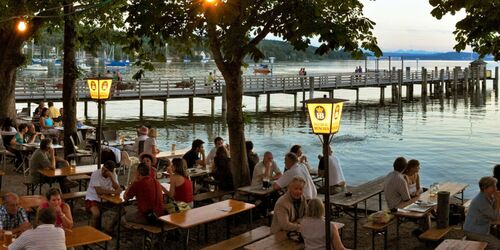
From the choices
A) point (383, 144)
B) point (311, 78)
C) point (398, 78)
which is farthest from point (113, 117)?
point (398, 78)

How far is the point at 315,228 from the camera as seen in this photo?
6.25 m

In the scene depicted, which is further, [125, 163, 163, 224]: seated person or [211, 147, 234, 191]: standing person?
[211, 147, 234, 191]: standing person

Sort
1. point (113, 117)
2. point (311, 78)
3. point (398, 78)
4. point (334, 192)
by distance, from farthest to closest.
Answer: point (398, 78) < point (311, 78) < point (113, 117) < point (334, 192)

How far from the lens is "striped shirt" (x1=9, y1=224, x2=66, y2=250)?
18.5ft

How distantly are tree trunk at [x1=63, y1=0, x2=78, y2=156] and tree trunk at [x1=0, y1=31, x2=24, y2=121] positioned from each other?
4.73 metres

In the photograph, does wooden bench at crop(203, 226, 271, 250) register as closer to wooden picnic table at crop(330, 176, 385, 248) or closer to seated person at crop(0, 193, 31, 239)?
wooden picnic table at crop(330, 176, 385, 248)

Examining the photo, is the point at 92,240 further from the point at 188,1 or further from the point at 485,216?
the point at 188,1

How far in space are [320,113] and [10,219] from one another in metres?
3.89

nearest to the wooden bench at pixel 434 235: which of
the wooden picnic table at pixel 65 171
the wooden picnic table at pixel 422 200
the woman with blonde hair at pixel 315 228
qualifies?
the wooden picnic table at pixel 422 200

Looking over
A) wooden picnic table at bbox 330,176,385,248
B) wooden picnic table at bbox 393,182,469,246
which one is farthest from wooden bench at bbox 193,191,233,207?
wooden picnic table at bbox 393,182,469,246

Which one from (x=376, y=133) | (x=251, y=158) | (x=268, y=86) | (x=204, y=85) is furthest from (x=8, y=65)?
(x=268, y=86)

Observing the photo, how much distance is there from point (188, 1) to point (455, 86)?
53.6 meters

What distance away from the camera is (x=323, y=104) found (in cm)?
614

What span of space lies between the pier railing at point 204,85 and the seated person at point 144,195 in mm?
27965
